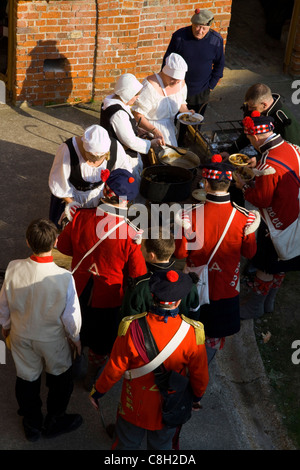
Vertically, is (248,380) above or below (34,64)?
below

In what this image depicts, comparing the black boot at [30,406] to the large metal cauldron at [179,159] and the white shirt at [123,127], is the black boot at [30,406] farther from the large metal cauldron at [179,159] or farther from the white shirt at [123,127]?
the large metal cauldron at [179,159]

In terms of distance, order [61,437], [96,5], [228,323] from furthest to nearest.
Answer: [96,5] → [228,323] → [61,437]

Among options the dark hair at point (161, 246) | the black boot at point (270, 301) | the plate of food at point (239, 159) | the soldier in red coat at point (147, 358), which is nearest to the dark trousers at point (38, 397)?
the soldier in red coat at point (147, 358)

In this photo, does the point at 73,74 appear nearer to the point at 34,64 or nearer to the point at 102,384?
the point at 34,64

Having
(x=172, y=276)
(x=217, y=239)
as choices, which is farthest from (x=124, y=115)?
(x=172, y=276)

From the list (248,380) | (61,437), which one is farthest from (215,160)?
(61,437)

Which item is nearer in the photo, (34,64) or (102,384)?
(102,384)

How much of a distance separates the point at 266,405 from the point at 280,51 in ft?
26.7

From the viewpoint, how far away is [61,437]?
17.3ft

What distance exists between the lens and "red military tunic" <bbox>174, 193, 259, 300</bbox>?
213 inches

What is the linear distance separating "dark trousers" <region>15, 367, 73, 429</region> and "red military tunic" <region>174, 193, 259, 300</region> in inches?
55.9

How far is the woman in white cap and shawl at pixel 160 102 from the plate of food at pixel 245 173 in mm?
1115

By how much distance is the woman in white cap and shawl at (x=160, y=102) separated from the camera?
7.31 meters

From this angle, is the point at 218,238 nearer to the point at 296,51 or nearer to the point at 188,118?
the point at 188,118
